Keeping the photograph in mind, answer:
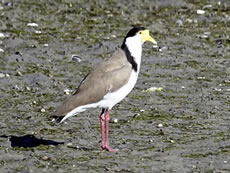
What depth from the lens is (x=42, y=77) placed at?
1367 centimetres

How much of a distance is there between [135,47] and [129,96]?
7.42ft

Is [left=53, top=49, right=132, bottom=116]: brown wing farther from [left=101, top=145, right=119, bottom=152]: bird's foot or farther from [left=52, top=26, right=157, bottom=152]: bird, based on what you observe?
[left=101, top=145, right=119, bottom=152]: bird's foot

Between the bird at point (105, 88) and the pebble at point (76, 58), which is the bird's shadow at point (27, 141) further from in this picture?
the pebble at point (76, 58)

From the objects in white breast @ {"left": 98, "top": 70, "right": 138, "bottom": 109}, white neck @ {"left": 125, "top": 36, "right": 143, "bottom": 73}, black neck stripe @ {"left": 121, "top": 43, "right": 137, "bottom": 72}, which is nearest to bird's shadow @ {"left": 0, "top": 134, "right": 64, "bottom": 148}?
white breast @ {"left": 98, "top": 70, "right": 138, "bottom": 109}

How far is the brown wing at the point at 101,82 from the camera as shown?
33.4 feet

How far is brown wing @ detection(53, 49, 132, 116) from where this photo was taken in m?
10.2

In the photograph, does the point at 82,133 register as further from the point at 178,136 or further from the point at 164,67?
the point at 164,67

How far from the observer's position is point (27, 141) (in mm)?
10531

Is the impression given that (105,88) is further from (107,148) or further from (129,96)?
(129,96)

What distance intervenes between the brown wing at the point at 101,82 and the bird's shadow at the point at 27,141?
2.19 feet

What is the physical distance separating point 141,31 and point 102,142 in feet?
5.88

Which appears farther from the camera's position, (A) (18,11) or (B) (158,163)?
(A) (18,11)

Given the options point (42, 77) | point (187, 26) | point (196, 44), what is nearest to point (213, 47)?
point (196, 44)

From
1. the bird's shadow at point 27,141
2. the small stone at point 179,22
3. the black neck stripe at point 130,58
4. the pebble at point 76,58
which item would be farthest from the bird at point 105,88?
the small stone at point 179,22
